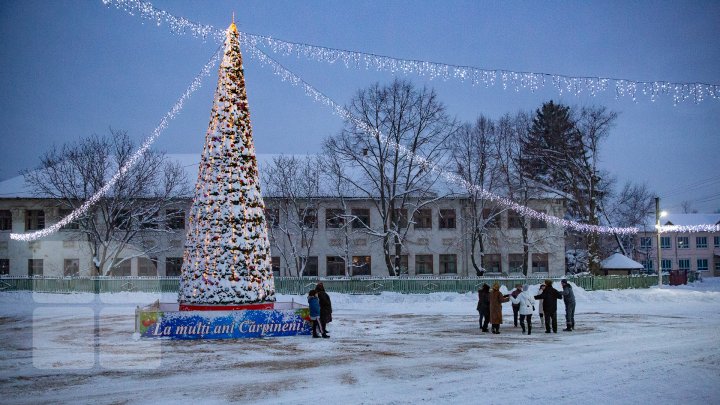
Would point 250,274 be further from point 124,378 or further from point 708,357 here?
point 708,357

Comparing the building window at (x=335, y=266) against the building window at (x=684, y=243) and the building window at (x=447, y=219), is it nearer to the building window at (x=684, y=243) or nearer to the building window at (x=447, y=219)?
the building window at (x=447, y=219)

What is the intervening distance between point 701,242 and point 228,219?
81.6 metres

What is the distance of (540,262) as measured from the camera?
1661 inches

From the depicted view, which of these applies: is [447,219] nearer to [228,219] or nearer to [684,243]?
[228,219]

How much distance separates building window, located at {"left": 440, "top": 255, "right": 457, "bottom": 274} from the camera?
133 feet

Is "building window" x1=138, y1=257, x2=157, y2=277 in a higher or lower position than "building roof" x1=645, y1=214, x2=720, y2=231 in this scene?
lower

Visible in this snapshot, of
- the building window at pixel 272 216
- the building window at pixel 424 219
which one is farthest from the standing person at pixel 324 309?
the building window at pixel 424 219

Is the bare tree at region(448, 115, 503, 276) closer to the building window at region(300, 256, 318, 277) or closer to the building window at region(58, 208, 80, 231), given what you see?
the building window at region(300, 256, 318, 277)

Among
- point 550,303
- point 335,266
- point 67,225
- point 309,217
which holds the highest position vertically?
point 309,217

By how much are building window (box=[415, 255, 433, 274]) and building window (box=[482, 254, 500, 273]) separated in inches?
160

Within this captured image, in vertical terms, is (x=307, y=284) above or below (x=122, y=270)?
below

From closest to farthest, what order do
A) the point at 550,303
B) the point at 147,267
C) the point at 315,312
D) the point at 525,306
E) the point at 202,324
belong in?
the point at 202,324 < the point at 315,312 < the point at 525,306 < the point at 550,303 < the point at 147,267

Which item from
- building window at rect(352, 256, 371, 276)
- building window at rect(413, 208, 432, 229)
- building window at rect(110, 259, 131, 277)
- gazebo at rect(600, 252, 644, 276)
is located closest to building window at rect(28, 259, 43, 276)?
building window at rect(110, 259, 131, 277)

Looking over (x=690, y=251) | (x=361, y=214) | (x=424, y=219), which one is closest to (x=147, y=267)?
(x=361, y=214)
